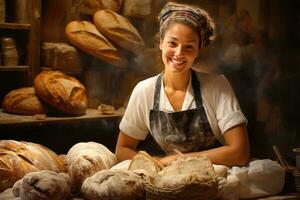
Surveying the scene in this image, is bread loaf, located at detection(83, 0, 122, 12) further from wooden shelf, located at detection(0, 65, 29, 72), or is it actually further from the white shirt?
the white shirt

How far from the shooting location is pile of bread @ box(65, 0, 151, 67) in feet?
11.1

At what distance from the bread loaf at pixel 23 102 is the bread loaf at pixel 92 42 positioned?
47cm

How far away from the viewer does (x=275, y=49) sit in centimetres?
327

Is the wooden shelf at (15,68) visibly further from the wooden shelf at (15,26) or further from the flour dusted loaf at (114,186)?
the flour dusted loaf at (114,186)

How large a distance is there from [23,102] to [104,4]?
907 millimetres

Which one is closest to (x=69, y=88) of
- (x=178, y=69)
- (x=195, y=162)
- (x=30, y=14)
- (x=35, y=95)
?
(x=35, y=95)

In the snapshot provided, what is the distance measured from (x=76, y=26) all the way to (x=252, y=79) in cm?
127

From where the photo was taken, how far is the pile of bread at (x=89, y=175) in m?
2.23

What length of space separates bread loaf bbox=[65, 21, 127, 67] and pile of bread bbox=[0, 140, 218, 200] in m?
0.88

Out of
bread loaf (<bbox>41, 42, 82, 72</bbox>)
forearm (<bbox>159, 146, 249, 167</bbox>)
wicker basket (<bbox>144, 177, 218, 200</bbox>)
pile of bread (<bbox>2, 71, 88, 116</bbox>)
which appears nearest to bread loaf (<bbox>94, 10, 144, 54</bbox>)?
bread loaf (<bbox>41, 42, 82, 72</bbox>)

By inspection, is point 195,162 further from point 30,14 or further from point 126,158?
point 30,14

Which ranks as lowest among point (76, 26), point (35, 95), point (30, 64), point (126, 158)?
point (126, 158)

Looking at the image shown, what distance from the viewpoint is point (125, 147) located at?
9.51 feet

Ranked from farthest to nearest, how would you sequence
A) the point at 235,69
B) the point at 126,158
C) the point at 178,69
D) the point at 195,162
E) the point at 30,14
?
the point at 235,69, the point at 30,14, the point at 126,158, the point at 178,69, the point at 195,162
